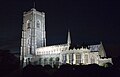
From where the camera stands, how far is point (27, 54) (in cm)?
13212

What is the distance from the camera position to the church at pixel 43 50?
332ft

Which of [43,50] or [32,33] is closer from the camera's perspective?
[43,50]

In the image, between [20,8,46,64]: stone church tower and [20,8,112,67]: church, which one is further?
[20,8,46,64]: stone church tower

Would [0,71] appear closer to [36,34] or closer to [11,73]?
[11,73]

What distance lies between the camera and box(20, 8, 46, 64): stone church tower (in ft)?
435

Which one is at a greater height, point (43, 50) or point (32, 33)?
point (32, 33)

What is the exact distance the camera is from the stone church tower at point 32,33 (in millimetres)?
132500

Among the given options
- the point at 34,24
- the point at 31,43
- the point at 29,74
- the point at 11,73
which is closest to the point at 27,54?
the point at 31,43

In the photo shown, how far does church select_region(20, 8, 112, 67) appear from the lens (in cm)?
10125

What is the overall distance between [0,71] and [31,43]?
68.2 m

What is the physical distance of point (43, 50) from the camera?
424 feet

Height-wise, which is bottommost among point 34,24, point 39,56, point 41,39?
point 39,56

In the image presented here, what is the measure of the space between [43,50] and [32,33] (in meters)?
12.9

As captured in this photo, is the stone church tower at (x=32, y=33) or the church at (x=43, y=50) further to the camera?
the stone church tower at (x=32, y=33)
